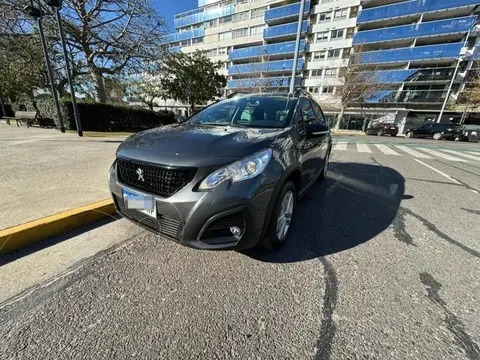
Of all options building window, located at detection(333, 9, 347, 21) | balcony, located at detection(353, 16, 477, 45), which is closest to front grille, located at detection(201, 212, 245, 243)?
balcony, located at detection(353, 16, 477, 45)

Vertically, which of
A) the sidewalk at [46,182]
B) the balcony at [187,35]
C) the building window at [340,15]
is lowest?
the sidewalk at [46,182]

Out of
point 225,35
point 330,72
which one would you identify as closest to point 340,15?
point 330,72

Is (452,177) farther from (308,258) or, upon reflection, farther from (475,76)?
(475,76)

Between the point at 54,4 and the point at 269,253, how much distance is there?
11.3 metres

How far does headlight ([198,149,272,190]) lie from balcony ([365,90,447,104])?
33.9 meters

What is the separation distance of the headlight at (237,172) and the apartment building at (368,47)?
29.1 meters

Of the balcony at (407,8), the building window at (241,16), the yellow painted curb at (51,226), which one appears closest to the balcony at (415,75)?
the balcony at (407,8)

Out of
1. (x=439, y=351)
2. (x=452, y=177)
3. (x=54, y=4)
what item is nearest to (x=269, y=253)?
Answer: (x=439, y=351)

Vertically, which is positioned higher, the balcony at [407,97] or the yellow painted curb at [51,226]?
the balcony at [407,97]

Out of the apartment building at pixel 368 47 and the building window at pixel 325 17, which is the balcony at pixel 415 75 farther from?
the building window at pixel 325 17

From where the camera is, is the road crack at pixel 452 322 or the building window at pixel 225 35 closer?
the road crack at pixel 452 322

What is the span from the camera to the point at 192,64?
2272 cm

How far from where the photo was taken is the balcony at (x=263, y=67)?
32688mm

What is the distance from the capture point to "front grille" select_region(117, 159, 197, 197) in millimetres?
1719
